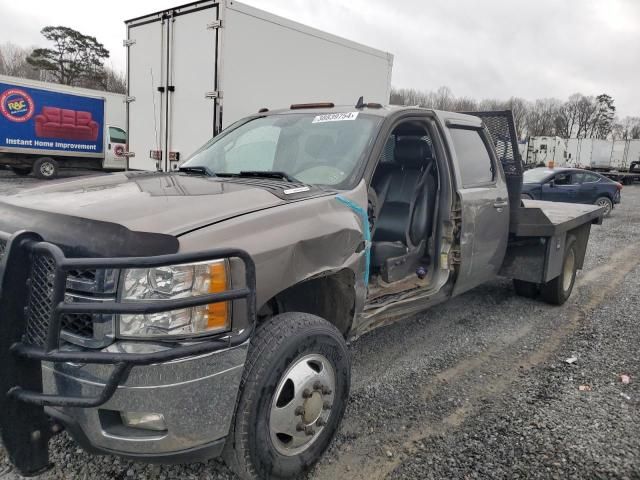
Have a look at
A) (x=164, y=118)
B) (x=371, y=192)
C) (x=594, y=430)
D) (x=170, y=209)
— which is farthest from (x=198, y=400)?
(x=164, y=118)

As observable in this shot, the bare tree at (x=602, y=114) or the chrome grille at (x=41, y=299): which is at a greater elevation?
the bare tree at (x=602, y=114)

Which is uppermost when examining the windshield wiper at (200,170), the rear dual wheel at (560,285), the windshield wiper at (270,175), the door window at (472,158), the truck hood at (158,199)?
the door window at (472,158)

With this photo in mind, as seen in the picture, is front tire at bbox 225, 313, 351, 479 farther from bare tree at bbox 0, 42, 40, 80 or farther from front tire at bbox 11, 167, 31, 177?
bare tree at bbox 0, 42, 40, 80

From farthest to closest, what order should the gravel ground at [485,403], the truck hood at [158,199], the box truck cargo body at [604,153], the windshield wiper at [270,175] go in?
the box truck cargo body at [604,153]
the windshield wiper at [270,175]
the gravel ground at [485,403]
the truck hood at [158,199]

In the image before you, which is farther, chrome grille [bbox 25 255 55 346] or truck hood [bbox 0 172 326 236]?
truck hood [bbox 0 172 326 236]

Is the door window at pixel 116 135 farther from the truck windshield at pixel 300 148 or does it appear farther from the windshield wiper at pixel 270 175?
the windshield wiper at pixel 270 175

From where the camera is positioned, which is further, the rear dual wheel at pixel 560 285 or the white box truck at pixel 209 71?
the white box truck at pixel 209 71

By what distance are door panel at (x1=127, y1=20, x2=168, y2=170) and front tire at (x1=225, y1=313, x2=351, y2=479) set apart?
6.95m

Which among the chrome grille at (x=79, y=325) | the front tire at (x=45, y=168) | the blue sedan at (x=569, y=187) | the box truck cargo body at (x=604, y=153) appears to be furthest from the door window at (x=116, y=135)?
the box truck cargo body at (x=604, y=153)

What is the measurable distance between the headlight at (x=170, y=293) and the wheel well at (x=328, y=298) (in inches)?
31.7

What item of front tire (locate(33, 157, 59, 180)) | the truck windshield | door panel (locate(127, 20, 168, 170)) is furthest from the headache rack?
front tire (locate(33, 157, 59, 180))

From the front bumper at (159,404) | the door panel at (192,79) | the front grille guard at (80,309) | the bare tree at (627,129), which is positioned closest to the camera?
the front grille guard at (80,309)

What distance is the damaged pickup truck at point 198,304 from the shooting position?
5.99 feet

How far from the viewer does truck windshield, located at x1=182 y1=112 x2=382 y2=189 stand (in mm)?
3230
